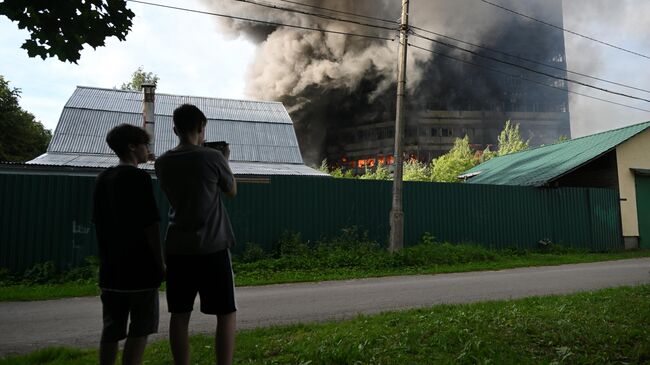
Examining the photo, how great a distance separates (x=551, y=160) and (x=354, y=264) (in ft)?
43.0

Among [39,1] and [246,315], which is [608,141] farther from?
[39,1]

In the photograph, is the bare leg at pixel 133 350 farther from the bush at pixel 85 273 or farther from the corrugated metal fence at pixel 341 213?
the corrugated metal fence at pixel 341 213

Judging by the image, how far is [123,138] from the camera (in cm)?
302

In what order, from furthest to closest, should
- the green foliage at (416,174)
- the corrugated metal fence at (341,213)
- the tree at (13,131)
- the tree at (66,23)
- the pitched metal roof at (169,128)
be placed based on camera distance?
the green foliage at (416,174) → the tree at (13,131) → the pitched metal roof at (169,128) → the corrugated metal fence at (341,213) → the tree at (66,23)

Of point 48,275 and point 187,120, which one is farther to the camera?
point 48,275

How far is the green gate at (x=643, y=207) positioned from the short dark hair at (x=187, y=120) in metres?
20.3

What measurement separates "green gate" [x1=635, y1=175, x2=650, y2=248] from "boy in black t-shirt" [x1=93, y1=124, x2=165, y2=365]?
67.3 ft

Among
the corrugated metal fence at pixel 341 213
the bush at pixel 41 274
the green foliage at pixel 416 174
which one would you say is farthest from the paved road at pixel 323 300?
the green foliage at pixel 416 174

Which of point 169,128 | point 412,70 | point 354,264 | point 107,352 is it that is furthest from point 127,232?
point 412,70

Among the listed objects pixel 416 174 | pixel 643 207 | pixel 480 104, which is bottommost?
pixel 643 207

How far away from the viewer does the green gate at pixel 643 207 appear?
716 inches

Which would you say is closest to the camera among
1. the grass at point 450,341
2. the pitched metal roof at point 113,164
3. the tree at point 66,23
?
the grass at point 450,341

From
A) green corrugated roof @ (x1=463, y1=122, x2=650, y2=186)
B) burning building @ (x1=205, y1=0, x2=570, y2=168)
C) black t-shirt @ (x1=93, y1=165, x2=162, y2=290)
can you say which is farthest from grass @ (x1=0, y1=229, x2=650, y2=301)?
burning building @ (x1=205, y1=0, x2=570, y2=168)

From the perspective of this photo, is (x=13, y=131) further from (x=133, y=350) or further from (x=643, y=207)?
(x=643, y=207)
